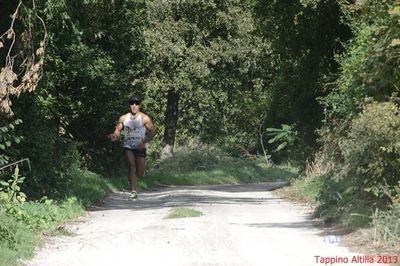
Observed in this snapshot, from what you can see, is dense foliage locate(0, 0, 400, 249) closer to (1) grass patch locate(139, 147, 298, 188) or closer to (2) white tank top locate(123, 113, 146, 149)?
(2) white tank top locate(123, 113, 146, 149)

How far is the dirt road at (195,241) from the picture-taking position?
791 centimetres

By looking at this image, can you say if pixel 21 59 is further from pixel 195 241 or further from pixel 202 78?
pixel 202 78

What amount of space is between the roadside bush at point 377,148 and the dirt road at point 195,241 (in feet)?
3.65

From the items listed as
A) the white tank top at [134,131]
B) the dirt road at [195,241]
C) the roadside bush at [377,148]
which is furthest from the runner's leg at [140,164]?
the roadside bush at [377,148]

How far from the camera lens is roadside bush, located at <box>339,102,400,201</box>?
9.09 meters

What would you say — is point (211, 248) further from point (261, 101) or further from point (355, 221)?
point (261, 101)

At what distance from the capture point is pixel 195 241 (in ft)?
29.4

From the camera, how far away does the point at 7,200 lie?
396 inches

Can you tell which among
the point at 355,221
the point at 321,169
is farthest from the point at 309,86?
the point at 355,221

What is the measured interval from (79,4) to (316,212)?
226 inches

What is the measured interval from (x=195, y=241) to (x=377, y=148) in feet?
9.04

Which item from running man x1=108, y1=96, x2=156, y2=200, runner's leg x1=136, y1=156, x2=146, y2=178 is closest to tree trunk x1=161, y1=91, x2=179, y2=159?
runner's leg x1=136, y1=156, x2=146, y2=178

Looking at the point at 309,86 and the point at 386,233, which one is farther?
the point at 309,86

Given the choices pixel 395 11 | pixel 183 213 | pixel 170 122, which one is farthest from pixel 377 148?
pixel 170 122
